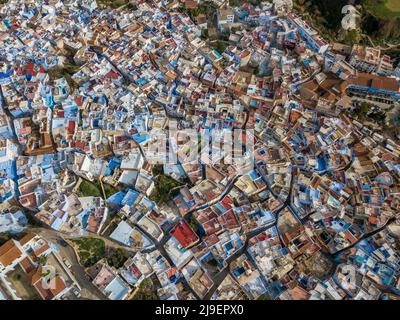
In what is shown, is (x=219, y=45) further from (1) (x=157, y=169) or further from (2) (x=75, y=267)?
(2) (x=75, y=267)

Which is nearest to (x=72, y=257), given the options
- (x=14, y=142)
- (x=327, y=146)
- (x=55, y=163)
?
(x=55, y=163)

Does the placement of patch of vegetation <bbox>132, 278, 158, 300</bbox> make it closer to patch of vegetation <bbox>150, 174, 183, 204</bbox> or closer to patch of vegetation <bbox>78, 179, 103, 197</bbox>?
patch of vegetation <bbox>150, 174, 183, 204</bbox>

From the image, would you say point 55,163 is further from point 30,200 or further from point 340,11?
point 340,11

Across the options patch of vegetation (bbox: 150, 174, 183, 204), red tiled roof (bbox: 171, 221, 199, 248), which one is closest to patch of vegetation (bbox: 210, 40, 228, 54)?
patch of vegetation (bbox: 150, 174, 183, 204)

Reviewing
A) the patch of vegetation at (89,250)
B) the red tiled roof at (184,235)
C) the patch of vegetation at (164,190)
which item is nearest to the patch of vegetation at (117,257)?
the patch of vegetation at (89,250)

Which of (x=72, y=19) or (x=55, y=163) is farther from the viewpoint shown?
(x=72, y=19)
